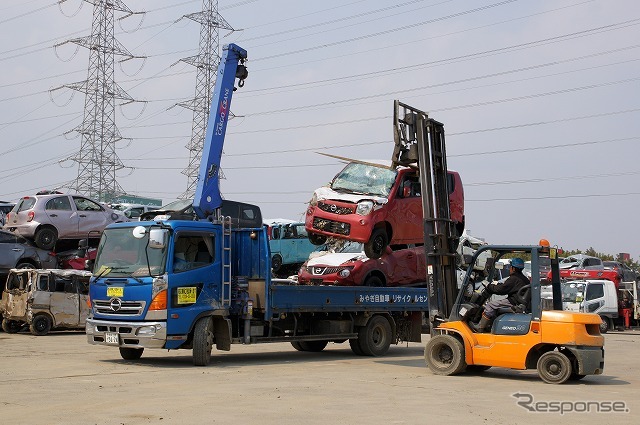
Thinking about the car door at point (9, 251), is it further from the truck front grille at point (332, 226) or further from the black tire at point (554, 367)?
the black tire at point (554, 367)

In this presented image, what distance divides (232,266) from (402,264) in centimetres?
456

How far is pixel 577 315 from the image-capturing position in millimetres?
12266

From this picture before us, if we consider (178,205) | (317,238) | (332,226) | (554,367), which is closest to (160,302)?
(332,226)

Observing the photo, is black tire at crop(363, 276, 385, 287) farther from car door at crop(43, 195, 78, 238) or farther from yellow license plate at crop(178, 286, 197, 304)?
car door at crop(43, 195, 78, 238)

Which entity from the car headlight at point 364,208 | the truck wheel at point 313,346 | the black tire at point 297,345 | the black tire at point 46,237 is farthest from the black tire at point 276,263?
the car headlight at point 364,208

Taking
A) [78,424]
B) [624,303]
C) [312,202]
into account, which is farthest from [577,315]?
[624,303]

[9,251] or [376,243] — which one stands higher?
[9,251]

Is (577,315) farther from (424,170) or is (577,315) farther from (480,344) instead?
(424,170)

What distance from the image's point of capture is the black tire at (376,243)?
16.0m

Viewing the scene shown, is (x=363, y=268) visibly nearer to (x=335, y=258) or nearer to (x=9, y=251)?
(x=335, y=258)

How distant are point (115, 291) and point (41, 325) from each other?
9079 millimetres

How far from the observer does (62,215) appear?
75.9 ft

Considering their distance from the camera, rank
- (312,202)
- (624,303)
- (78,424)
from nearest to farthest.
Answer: (78,424) → (312,202) → (624,303)

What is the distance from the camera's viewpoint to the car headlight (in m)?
15.8
